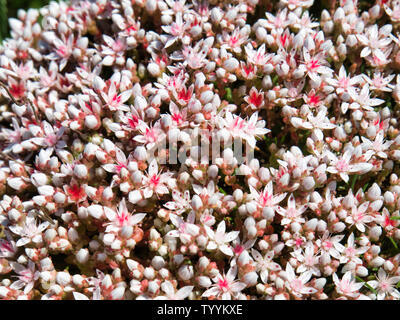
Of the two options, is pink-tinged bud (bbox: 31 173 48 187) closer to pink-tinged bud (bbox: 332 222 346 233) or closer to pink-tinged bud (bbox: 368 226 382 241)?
pink-tinged bud (bbox: 332 222 346 233)

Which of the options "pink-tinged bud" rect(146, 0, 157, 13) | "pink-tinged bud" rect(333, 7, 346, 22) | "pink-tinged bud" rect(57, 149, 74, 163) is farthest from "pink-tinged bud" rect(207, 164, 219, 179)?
"pink-tinged bud" rect(333, 7, 346, 22)

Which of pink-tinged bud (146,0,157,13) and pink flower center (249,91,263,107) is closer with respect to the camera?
pink flower center (249,91,263,107)

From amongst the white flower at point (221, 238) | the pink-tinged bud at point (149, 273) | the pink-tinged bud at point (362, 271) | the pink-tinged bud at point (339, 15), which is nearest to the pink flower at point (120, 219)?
the pink-tinged bud at point (149, 273)

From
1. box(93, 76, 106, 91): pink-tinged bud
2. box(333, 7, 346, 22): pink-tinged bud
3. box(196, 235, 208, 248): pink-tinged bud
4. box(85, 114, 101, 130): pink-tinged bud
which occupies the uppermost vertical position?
box(333, 7, 346, 22): pink-tinged bud

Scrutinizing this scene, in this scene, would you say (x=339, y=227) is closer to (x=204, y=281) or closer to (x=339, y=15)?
(x=204, y=281)

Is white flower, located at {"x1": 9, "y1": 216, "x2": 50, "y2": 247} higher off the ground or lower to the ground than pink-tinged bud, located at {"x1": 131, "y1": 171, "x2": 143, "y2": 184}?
lower

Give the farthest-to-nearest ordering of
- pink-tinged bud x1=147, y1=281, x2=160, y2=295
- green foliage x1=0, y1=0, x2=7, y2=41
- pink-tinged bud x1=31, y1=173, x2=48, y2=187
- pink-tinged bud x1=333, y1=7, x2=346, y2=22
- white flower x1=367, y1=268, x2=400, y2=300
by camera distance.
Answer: green foliage x1=0, y1=0, x2=7, y2=41
pink-tinged bud x1=333, y1=7, x2=346, y2=22
pink-tinged bud x1=31, y1=173, x2=48, y2=187
white flower x1=367, y1=268, x2=400, y2=300
pink-tinged bud x1=147, y1=281, x2=160, y2=295

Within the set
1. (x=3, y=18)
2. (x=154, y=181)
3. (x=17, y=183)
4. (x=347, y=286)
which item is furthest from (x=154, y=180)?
(x=3, y=18)

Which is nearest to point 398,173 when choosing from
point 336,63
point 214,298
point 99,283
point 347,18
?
point 336,63
